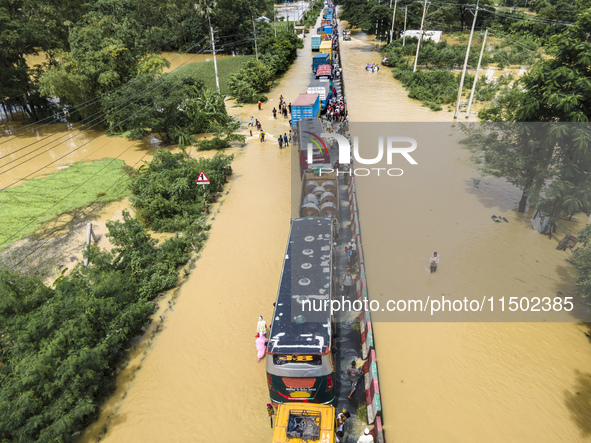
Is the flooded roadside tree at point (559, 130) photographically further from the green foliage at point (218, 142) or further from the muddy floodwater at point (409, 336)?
the green foliage at point (218, 142)

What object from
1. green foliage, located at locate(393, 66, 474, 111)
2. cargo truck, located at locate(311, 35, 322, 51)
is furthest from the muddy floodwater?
cargo truck, located at locate(311, 35, 322, 51)

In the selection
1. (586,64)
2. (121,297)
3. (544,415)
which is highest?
(586,64)

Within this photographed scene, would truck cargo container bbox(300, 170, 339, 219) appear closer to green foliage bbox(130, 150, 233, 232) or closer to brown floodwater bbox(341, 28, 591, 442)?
brown floodwater bbox(341, 28, 591, 442)

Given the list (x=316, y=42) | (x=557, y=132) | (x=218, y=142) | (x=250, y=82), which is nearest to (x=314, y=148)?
(x=218, y=142)

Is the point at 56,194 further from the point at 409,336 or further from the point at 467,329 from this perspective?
the point at 467,329

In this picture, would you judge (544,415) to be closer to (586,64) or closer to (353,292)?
(353,292)

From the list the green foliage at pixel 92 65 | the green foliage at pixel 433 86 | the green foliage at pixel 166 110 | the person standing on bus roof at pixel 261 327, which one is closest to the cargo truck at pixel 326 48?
the green foliage at pixel 433 86

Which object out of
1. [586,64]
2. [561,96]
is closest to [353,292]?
[561,96]
